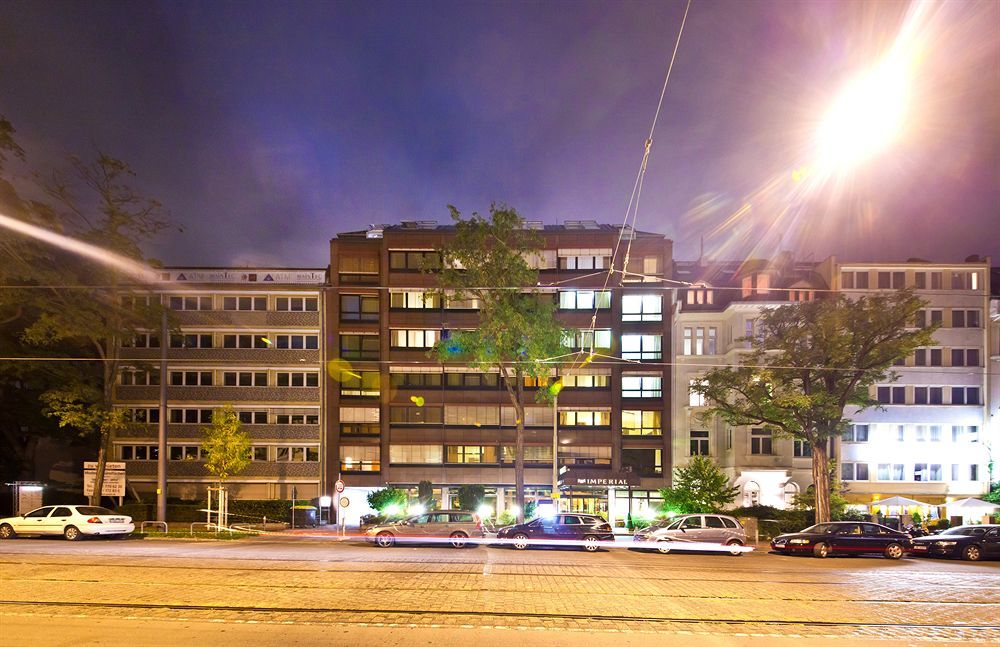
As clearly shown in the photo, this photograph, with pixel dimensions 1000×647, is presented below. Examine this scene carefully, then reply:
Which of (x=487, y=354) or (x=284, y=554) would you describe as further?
(x=487, y=354)

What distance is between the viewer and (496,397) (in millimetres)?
47500

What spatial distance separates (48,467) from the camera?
49.2 meters

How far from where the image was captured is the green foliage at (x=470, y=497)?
142 feet

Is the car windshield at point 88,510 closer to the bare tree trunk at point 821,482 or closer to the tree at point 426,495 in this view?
the tree at point 426,495

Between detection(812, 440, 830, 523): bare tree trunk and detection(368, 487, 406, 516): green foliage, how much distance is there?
995 inches

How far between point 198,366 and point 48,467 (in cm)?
1516

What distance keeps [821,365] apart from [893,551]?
886 cm

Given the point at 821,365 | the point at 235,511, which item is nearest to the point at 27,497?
the point at 235,511

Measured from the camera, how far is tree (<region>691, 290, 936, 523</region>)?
29109 millimetres

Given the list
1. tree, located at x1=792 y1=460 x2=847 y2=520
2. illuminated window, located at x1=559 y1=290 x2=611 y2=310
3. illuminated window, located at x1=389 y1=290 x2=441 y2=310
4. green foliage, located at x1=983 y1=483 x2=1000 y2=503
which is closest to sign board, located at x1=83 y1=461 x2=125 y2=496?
illuminated window, located at x1=389 y1=290 x2=441 y2=310

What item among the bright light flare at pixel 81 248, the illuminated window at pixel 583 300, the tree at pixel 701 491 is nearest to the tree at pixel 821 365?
→ the tree at pixel 701 491

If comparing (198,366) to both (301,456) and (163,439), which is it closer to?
(301,456)

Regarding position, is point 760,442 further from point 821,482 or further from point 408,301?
point 408,301

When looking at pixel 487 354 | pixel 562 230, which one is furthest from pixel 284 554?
pixel 562 230
